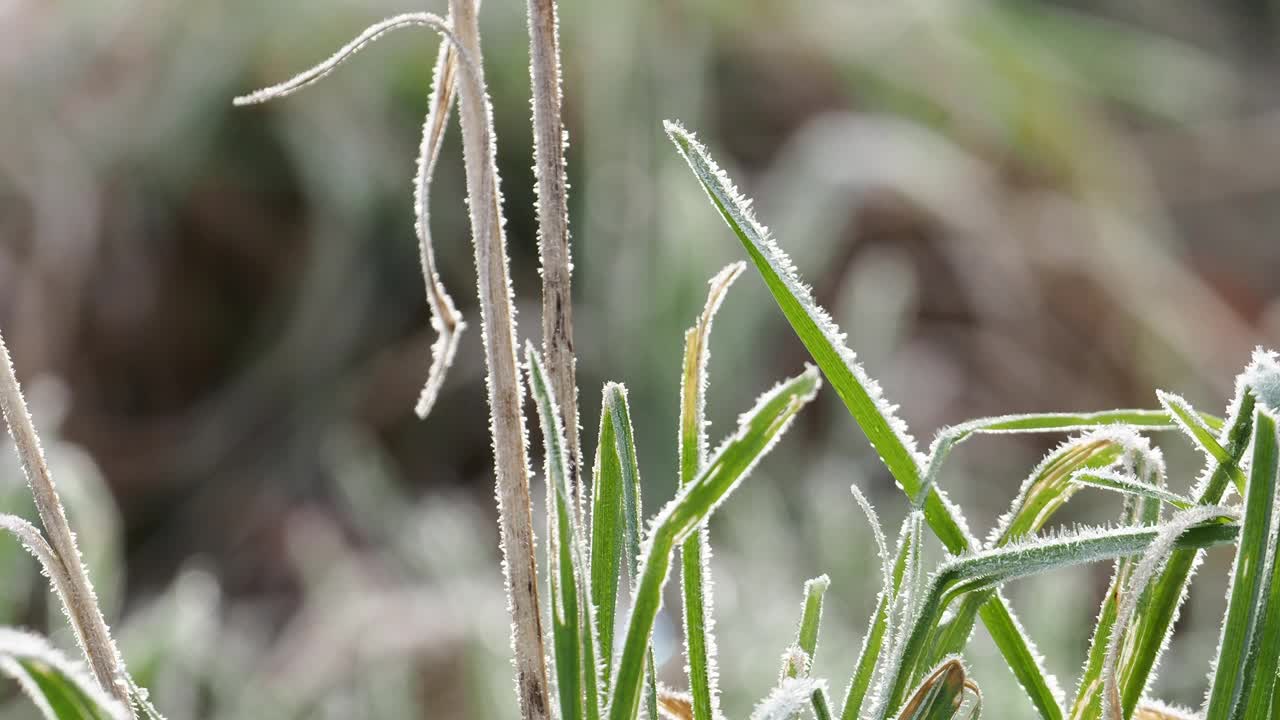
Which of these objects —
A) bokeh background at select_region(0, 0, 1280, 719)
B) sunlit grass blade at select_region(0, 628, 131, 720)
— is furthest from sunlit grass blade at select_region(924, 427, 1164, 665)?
bokeh background at select_region(0, 0, 1280, 719)

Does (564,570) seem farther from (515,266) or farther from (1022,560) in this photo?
(515,266)

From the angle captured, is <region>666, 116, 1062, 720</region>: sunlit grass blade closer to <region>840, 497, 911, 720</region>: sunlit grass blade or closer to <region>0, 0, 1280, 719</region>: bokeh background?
<region>840, 497, 911, 720</region>: sunlit grass blade

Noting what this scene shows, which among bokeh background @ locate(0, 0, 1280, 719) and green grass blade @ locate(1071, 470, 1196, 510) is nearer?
green grass blade @ locate(1071, 470, 1196, 510)

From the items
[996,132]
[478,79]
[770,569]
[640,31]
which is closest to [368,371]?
[640,31]

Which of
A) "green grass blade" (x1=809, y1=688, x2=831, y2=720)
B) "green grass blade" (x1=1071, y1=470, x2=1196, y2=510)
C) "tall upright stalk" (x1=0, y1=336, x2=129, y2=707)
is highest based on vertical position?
"green grass blade" (x1=1071, y1=470, x2=1196, y2=510)

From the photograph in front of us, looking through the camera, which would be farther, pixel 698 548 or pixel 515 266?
pixel 515 266

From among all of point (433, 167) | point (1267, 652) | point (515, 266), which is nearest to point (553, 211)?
point (433, 167)
